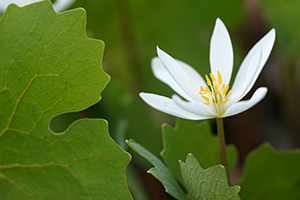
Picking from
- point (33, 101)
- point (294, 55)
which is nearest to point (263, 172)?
point (33, 101)

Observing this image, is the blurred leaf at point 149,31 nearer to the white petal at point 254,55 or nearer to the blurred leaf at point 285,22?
the blurred leaf at point 285,22

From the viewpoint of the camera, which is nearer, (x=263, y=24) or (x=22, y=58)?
(x=22, y=58)

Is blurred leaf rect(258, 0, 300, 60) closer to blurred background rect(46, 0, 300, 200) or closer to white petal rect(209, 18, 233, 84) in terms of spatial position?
blurred background rect(46, 0, 300, 200)

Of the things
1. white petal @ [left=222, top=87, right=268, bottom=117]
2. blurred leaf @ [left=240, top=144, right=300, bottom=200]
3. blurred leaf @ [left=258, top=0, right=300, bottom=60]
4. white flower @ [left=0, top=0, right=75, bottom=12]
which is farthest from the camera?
blurred leaf @ [left=258, top=0, right=300, bottom=60]

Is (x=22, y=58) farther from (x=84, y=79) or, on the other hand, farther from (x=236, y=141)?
(x=236, y=141)

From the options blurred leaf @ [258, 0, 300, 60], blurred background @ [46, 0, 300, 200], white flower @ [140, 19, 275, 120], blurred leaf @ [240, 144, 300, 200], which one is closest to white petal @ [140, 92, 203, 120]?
white flower @ [140, 19, 275, 120]

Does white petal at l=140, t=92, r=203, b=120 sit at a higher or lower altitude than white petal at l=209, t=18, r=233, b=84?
lower

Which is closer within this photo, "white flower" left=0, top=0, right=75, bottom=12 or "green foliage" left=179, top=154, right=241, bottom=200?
"green foliage" left=179, top=154, right=241, bottom=200

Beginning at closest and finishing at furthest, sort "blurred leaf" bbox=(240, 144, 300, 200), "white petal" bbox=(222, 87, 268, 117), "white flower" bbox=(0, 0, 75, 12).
Result: "white petal" bbox=(222, 87, 268, 117)
"blurred leaf" bbox=(240, 144, 300, 200)
"white flower" bbox=(0, 0, 75, 12)
